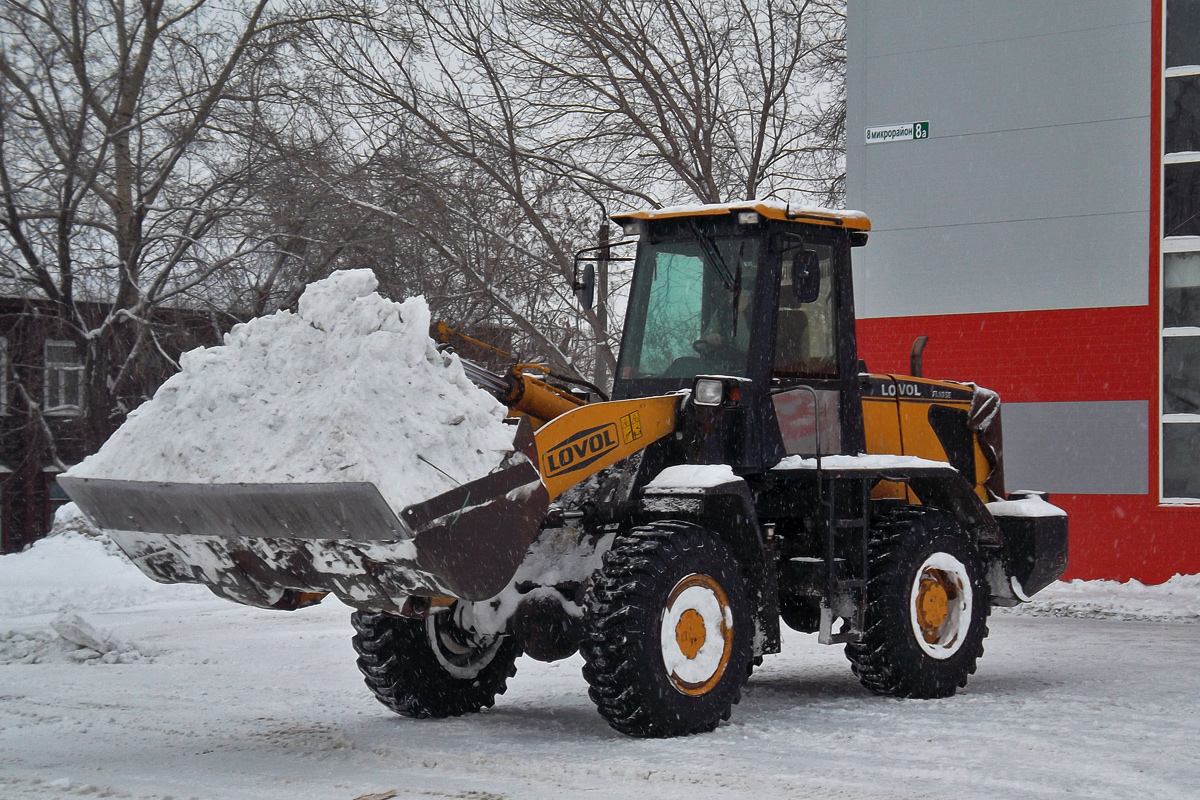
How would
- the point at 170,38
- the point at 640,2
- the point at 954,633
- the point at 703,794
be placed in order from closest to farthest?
the point at 703,794, the point at 954,633, the point at 170,38, the point at 640,2

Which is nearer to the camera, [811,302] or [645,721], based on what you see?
[645,721]

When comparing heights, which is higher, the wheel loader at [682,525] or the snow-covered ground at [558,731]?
the wheel loader at [682,525]

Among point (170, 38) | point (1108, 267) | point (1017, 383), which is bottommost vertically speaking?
point (1017, 383)

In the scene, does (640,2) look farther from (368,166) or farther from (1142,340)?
(1142,340)

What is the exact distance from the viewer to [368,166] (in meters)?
20.6

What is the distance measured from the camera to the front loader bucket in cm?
557

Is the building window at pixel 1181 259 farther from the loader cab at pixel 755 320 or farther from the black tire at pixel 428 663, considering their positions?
the black tire at pixel 428 663

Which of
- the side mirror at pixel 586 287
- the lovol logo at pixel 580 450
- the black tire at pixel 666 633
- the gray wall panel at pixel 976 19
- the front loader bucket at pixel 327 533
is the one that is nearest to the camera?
the front loader bucket at pixel 327 533

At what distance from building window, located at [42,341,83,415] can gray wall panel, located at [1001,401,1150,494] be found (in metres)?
13.1

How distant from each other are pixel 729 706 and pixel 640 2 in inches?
663

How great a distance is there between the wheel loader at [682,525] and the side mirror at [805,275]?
19mm

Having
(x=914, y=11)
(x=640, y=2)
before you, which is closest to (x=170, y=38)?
(x=640, y=2)

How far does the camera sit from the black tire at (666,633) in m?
6.48

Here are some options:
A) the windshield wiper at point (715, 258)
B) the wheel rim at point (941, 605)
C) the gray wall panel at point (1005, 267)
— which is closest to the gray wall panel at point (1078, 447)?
the gray wall panel at point (1005, 267)
